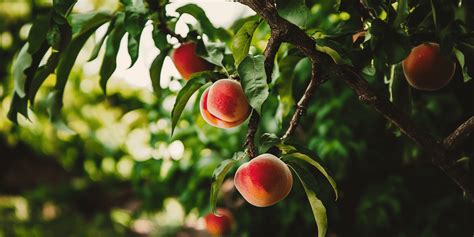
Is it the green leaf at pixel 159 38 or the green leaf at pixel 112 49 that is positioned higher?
the green leaf at pixel 159 38

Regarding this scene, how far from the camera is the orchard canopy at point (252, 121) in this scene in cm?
57

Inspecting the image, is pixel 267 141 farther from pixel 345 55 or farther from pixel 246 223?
pixel 246 223

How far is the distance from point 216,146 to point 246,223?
219mm

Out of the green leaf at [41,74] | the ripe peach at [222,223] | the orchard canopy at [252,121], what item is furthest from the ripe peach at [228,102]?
the ripe peach at [222,223]

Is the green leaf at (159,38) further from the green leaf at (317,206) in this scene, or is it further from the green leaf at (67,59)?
the green leaf at (317,206)

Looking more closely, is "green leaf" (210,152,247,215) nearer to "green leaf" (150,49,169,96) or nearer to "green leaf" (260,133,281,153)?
"green leaf" (260,133,281,153)

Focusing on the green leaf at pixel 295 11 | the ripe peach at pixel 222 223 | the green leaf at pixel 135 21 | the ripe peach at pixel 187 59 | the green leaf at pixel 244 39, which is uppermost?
the green leaf at pixel 295 11

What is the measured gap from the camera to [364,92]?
1.80ft

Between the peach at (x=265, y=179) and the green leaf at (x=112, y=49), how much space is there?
26 centimetres

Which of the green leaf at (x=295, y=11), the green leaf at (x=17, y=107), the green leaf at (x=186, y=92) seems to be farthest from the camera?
the green leaf at (x=17, y=107)

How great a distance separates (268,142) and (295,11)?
0.15 metres

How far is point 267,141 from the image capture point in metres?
0.59

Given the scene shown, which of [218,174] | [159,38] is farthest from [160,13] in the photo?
[218,174]

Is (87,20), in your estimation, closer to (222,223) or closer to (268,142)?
(268,142)
